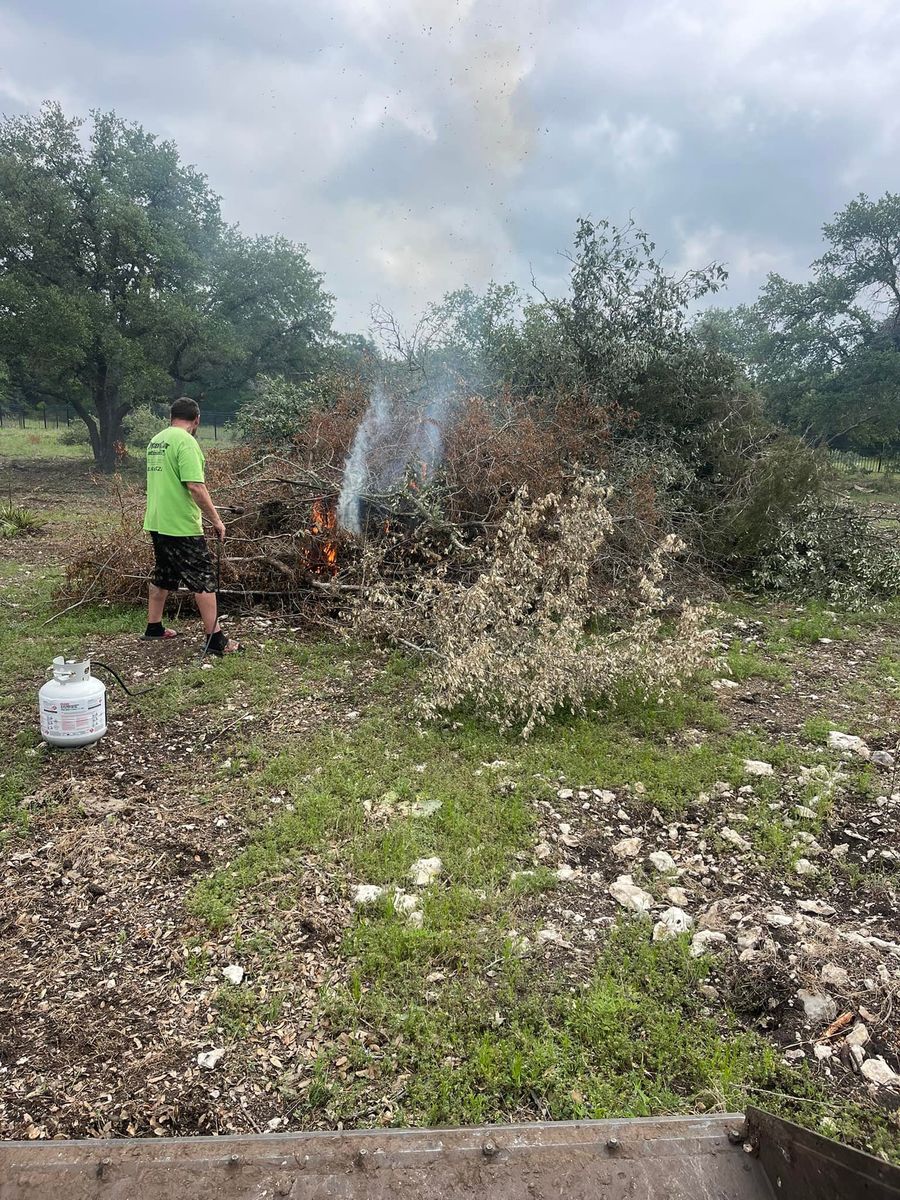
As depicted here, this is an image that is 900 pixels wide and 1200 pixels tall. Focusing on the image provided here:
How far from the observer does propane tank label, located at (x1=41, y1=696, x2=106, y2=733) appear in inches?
133

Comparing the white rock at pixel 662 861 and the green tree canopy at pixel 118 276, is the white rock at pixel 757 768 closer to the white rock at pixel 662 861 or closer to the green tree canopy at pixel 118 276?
the white rock at pixel 662 861

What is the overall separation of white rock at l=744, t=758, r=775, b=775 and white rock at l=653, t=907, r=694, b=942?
122 centimetres

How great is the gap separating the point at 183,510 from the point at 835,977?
440 cm

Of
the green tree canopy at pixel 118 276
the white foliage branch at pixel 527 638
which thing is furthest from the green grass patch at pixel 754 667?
the green tree canopy at pixel 118 276

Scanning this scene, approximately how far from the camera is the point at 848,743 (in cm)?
383

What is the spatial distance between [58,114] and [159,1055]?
20.1 meters

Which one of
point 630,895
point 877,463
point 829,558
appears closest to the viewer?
point 630,895

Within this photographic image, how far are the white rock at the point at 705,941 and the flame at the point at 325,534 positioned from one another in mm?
4206

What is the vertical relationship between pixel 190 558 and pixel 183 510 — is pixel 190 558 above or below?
below

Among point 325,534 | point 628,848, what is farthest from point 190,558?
point 628,848

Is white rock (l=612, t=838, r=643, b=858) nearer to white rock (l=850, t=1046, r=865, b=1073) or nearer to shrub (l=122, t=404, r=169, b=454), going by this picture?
white rock (l=850, t=1046, r=865, b=1073)

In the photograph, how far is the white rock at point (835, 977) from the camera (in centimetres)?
217

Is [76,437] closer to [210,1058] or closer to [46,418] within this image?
[46,418]

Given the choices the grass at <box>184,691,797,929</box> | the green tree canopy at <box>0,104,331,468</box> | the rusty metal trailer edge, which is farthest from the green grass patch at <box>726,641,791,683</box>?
the green tree canopy at <box>0,104,331,468</box>
